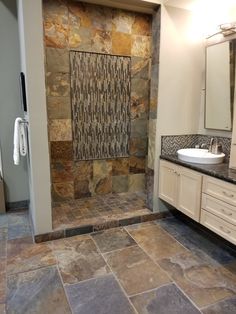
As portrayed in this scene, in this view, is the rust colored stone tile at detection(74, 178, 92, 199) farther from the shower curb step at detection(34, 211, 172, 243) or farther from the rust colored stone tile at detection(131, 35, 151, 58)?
the rust colored stone tile at detection(131, 35, 151, 58)

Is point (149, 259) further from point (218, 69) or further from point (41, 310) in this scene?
point (218, 69)

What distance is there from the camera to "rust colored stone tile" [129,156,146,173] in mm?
3541

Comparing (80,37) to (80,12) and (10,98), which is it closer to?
(80,12)

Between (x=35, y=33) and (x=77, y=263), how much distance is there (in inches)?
77.9

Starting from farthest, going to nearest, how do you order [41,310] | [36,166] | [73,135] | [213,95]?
[73,135] → [213,95] → [36,166] → [41,310]

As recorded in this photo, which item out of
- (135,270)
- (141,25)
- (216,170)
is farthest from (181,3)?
(135,270)

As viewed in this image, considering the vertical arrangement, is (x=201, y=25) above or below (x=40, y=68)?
above

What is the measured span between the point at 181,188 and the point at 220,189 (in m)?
0.51

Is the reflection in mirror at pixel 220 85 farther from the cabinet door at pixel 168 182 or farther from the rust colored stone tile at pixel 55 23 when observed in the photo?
the rust colored stone tile at pixel 55 23

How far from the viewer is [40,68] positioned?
2084 mm

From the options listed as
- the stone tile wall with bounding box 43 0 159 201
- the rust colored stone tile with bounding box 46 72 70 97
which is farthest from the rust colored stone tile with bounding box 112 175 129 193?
the rust colored stone tile with bounding box 46 72 70 97

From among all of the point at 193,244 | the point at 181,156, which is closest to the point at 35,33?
the point at 181,156

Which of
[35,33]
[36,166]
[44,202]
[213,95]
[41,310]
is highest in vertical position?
[35,33]

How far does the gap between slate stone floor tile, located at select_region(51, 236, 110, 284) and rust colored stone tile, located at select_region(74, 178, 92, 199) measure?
0.94 m
